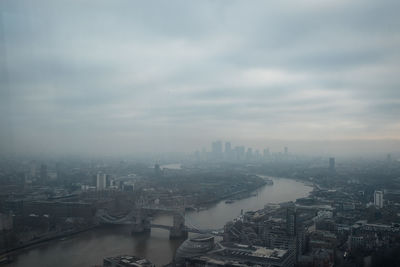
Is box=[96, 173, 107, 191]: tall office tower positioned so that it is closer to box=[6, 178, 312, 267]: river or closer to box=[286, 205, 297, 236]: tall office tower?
box=[6, 178, 312, 267]: river

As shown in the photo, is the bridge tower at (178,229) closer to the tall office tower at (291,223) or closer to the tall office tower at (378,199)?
the tall office tower at (291,223)

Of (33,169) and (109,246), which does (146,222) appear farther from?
(33,169)

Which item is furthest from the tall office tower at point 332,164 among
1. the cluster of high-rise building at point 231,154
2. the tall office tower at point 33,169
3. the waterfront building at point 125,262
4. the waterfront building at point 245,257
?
the waterfront building at point 125,262

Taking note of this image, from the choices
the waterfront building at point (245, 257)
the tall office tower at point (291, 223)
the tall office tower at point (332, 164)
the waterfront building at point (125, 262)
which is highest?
the tall office tower at point (332, 164)

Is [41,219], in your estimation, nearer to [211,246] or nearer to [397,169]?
[211,246]

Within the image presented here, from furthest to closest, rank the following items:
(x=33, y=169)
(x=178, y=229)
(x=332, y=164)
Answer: (x=332, y=164), (x=178, y=229), (x=33, y=169)

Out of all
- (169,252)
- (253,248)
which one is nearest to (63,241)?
(169,252)

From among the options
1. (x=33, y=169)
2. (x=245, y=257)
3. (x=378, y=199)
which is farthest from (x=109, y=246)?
(x=378, y=199)

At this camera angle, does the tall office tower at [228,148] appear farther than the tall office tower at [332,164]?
Yes
